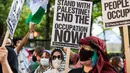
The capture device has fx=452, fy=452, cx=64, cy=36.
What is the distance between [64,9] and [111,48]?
128 ft

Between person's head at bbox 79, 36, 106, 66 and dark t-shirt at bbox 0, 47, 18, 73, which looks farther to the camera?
person's head at bbox 79, 36, 106, 66

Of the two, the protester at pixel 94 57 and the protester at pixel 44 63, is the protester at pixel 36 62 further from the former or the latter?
the protester at pixel 94 57

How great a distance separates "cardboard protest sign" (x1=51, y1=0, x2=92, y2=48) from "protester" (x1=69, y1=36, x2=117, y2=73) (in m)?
2.23

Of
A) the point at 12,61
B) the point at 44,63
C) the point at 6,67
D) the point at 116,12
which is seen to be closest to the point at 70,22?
the point at 44,63

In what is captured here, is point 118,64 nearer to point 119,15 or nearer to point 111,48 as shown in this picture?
point 119,15

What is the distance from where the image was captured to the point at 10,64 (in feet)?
15.3

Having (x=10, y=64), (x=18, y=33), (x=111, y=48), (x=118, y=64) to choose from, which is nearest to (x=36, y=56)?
(x=118, y=64)

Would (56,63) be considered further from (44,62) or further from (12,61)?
(12,61)

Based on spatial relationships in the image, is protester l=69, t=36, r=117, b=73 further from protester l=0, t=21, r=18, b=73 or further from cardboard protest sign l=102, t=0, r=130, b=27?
cardboard protest sign l=102, t=0, r=130, b=27

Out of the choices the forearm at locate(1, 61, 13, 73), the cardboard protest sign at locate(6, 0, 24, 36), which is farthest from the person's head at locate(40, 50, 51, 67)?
the forearm at locate(1, 61, 13, 73)

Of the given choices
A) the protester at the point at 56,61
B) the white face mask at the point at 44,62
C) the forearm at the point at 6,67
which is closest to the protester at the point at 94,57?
the forearm at the point at 6,67

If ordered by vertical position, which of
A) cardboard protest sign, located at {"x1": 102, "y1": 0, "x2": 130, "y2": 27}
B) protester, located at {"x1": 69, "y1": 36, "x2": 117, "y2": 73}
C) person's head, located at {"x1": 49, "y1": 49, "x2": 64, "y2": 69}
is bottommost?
person's head, located at {"x1": 49, "y1": 49, "x2": 64, "y2": 69}

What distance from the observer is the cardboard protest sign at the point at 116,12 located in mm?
6605

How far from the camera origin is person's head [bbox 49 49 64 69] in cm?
781
